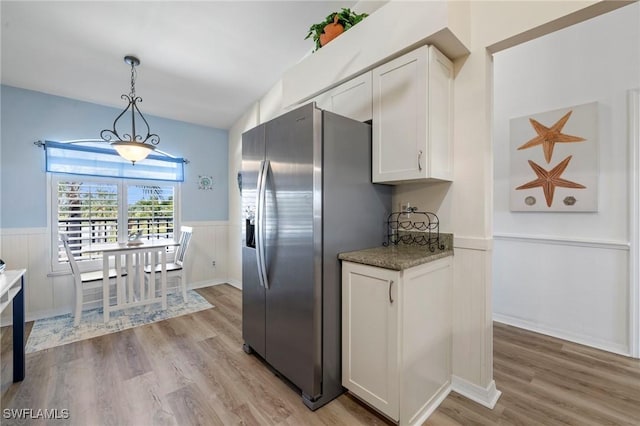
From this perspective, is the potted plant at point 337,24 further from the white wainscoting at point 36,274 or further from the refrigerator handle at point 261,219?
the white wainscoting at point 36,274

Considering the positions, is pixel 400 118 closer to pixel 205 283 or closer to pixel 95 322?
pixel 95 322

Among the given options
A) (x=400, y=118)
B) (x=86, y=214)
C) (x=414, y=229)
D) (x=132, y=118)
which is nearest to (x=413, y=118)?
(x=400, y=118)

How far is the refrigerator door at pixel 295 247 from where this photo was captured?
1.70 m

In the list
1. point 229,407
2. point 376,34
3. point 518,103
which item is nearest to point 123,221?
point 229,407

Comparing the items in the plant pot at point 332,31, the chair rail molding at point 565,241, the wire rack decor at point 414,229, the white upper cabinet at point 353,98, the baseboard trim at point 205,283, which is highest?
the plant pot at point 332,31

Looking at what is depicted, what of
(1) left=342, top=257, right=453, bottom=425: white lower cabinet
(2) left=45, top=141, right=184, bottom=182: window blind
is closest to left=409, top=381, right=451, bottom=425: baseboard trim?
(1) left=342, top=257, right=453, bottom=425: white lower cabinet

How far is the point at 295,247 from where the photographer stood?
5.98ft

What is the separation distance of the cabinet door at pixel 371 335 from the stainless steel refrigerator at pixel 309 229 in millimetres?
81

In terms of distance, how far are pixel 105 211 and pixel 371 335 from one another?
385 cm

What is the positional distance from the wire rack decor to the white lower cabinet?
8.0 inches

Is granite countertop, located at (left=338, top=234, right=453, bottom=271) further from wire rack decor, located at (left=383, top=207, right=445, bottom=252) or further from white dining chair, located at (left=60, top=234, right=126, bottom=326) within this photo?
white dining chair, located at (left=60, top=234, right=126, bottom=326)

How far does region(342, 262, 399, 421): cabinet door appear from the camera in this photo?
1519 millimetres

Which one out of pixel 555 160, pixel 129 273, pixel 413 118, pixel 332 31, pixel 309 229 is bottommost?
pixel 129 273

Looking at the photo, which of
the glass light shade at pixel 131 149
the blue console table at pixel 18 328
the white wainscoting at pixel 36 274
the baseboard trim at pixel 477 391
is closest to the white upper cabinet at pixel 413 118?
the baseboard trim at pixel 477 391
